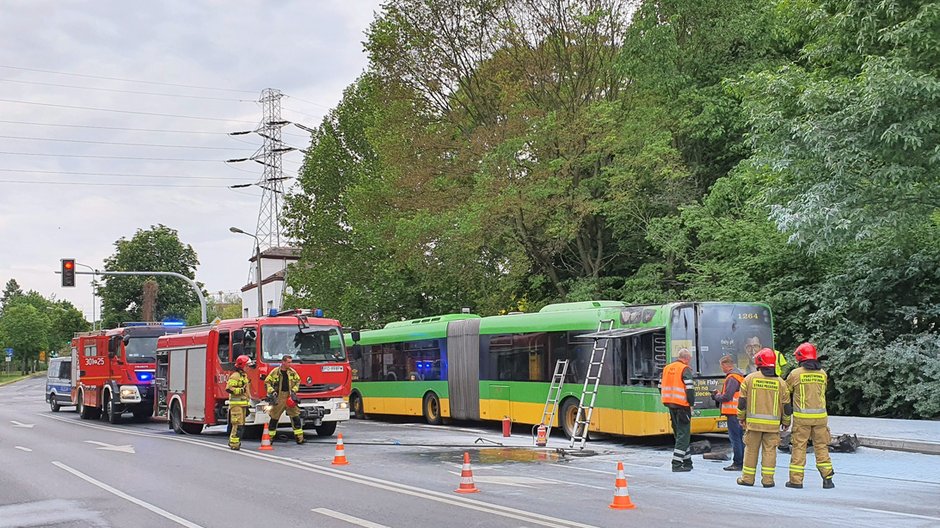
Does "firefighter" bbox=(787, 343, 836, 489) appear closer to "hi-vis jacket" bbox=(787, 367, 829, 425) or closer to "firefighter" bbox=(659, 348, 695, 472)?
"hi-vis jacket" bbox=(787, 367, 829, 425)

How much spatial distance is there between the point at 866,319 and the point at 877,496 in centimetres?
1250

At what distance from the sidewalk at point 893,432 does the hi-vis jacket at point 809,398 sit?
529cm

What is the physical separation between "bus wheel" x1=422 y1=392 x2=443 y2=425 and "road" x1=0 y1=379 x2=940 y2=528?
6.01m

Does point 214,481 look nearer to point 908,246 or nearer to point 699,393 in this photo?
point 699,393

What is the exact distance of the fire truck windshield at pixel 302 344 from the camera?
66.4ft

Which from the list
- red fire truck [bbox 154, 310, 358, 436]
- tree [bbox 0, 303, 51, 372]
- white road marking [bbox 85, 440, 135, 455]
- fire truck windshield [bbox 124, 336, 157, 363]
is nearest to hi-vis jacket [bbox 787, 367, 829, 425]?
red fire truck [bbox 154, 310, 358, 436]

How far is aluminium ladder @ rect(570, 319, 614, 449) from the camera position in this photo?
18156 millimetres

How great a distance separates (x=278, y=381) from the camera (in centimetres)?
1866

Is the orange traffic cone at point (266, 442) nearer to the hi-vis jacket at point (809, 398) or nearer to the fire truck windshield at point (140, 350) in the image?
the hi-vis jacket at point (809, 398)

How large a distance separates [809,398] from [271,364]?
1212 cm

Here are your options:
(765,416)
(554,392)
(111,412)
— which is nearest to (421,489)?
(765,416)

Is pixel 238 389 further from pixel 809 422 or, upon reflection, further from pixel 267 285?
pixel 267 285

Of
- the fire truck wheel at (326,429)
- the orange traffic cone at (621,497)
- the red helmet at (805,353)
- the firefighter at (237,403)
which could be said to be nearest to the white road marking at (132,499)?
the firefighter at (237,403)

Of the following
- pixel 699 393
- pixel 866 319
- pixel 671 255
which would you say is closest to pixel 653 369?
pixel 699 393
